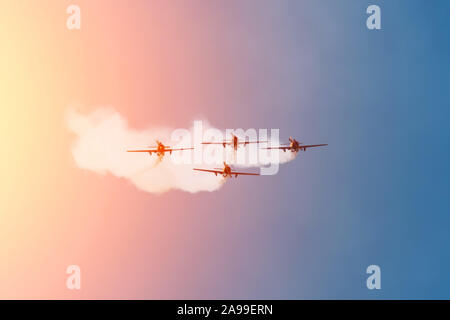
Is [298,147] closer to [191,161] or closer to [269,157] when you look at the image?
[269,157]

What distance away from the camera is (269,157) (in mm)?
105750

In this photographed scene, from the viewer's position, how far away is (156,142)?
9838 centimetres
